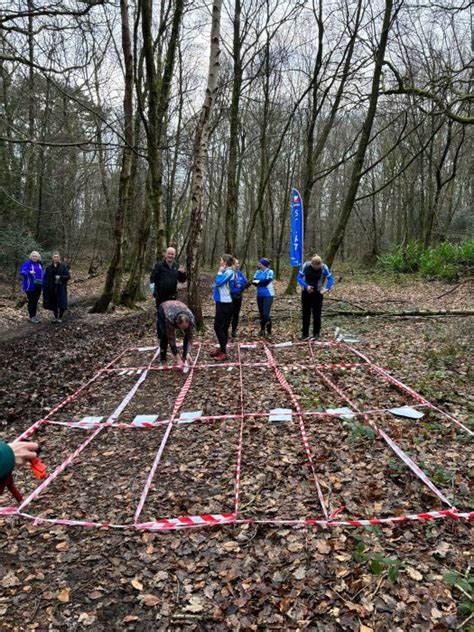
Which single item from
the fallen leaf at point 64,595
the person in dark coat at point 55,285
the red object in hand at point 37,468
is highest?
the person in dark coat at point 55,285

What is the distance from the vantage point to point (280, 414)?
5.71 m

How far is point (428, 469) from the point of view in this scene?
13.9ft

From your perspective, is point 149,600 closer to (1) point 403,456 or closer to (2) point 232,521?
(2) point 232,521

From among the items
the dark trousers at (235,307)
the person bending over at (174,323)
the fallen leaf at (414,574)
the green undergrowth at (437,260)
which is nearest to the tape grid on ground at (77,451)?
the person bending over at (174,323)

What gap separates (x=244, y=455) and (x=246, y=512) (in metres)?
1.04

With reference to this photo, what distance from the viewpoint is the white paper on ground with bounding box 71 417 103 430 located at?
5738 mm

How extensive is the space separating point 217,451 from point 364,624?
8.43ft

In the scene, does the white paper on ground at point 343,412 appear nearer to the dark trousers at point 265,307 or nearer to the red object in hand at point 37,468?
the red object in hand at point 37,468

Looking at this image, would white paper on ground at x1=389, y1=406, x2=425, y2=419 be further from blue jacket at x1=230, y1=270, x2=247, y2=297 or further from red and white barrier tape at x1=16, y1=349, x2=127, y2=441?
red and white barrier tape at x1=16, y1=349, x2=127, y2=441

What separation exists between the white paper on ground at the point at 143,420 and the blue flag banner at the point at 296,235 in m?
6.73

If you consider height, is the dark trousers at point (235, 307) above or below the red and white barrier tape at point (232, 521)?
above

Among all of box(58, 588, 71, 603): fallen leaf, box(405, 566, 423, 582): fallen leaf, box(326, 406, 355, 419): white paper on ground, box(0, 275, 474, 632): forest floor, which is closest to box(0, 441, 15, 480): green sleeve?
box(0, 275, 474, 632): forest floor

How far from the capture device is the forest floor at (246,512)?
2883mm

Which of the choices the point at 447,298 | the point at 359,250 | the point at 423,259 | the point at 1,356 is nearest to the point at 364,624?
the point at 1,356
